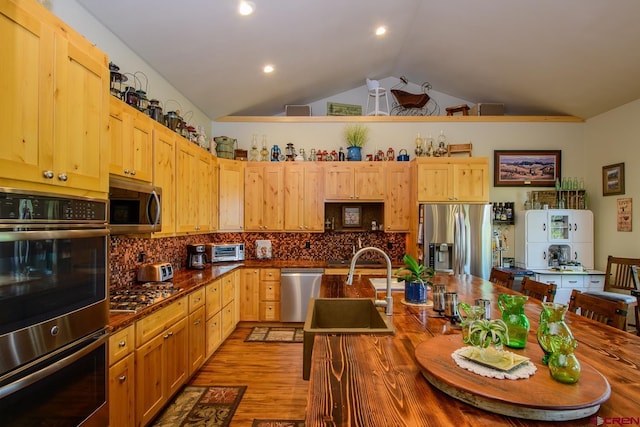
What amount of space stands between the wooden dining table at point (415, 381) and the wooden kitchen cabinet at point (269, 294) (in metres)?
2.93

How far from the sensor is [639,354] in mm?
1358

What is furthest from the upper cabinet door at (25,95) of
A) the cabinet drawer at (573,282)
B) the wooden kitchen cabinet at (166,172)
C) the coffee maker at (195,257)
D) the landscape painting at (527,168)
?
the cabinet drawer at (573,282)

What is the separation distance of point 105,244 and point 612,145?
5813 mm

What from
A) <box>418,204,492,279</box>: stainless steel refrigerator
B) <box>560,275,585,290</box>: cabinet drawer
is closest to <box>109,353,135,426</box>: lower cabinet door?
<box>418,204,492,279</box>: stainless steel refrigerator

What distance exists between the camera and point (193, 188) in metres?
3.73

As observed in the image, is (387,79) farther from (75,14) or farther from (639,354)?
(639,354)

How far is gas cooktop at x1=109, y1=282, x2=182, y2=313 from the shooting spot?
2.10 meters

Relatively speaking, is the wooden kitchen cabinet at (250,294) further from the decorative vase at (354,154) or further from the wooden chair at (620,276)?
the wooden chair at (620,276)

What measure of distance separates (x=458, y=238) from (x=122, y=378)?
12.7 ft

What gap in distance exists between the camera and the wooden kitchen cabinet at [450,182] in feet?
14.9

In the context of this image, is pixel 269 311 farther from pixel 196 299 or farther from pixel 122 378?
pixel 122 378

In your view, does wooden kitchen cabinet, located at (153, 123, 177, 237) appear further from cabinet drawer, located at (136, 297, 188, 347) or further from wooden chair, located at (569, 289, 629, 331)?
wooden chair, located at (569, 289, 629, 331)

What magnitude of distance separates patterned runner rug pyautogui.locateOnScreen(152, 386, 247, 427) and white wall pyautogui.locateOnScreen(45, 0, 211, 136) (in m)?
2.76

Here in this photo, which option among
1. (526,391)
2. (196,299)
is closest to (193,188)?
(196,299)
